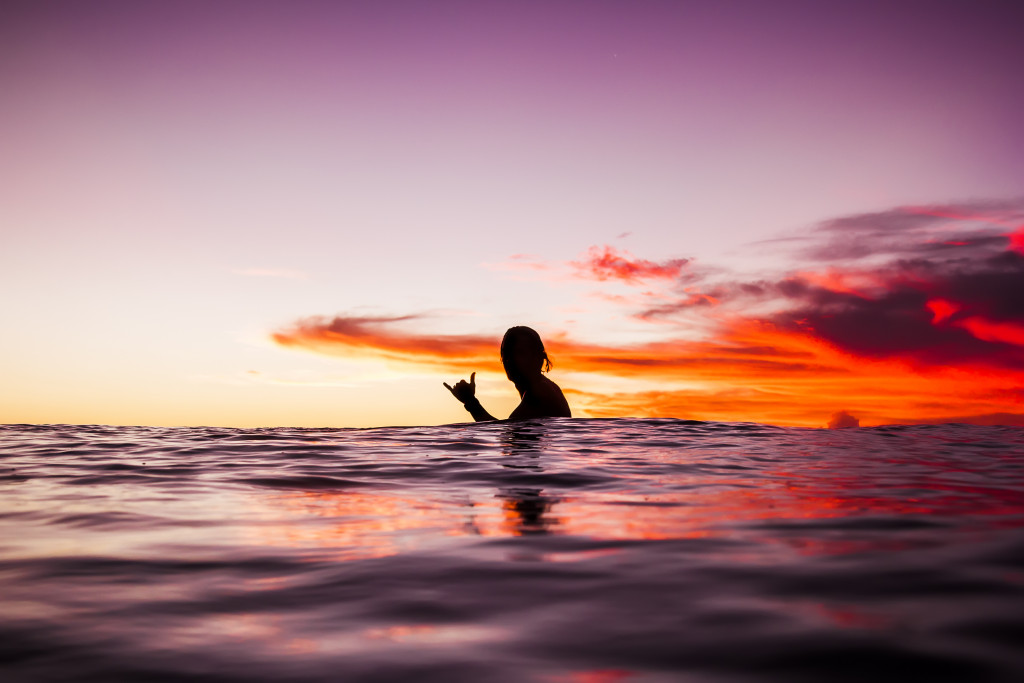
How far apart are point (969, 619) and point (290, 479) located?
4.08m

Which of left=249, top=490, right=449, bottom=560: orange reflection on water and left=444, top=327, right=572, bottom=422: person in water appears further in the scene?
left=444, top=327, right=572, bottom=422: person in water

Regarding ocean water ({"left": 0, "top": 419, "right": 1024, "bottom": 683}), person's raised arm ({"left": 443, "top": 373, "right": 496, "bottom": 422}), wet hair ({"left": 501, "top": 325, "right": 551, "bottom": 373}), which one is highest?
wet hair ({"left": 501, "top": 325, "right": 551, "bottom": 373})

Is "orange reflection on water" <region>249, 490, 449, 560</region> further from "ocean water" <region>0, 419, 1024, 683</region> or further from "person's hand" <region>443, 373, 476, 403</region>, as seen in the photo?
"person's hand" <region>443, 373, 476, 403</region>

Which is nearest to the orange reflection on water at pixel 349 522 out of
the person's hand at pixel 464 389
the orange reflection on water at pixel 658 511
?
the orange reflection on water at pixel 658 511

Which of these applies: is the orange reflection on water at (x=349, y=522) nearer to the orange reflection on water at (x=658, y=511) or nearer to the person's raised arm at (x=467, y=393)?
the orange reflection on water at (x=658, y=511)

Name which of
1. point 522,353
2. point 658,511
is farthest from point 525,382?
point 658,511

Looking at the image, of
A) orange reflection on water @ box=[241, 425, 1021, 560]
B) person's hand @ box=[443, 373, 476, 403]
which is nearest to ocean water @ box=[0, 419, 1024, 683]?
orange reflection on water @ box=[241, 425, 1021, 560]

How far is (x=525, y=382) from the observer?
972 cm

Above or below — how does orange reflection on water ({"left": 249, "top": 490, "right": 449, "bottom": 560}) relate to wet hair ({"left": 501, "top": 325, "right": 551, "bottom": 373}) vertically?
below

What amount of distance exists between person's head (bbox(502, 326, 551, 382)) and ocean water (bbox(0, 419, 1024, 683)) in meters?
5.08

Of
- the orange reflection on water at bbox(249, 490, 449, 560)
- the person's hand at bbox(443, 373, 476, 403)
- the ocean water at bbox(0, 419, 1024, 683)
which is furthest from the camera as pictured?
the person's hand at bbox(443, 373, 476, 403)

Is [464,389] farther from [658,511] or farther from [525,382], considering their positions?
[658,511]

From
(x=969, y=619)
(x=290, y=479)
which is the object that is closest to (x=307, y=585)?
(x=969, y=619)

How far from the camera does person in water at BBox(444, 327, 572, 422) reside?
9586mm
